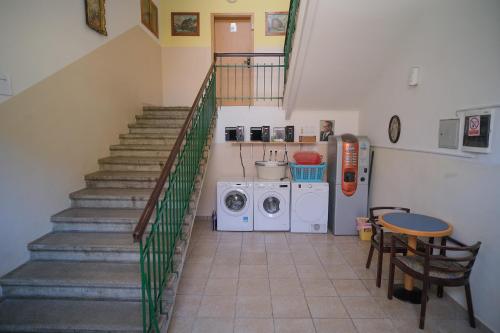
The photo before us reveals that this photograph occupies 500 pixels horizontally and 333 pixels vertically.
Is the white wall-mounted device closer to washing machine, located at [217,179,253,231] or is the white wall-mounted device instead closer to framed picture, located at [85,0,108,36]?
washing machine, located at [217,179,253,231]

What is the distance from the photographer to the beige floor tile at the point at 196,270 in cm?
304

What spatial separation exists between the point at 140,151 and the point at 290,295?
281 cm

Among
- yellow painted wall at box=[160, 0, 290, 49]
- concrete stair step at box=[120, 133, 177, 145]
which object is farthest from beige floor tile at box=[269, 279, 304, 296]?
yellow painted wall at box=[160, 0, 290, 49]

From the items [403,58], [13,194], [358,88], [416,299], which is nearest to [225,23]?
[358,88]

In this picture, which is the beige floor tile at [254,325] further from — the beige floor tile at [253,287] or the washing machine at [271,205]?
the washing machine at [271,205]

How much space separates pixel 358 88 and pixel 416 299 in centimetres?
294

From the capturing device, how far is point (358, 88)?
420 centimetres

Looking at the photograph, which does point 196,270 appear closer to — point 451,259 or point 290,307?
point 290,307

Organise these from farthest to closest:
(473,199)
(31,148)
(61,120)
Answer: (61,120)
(31,148)
(473,199)

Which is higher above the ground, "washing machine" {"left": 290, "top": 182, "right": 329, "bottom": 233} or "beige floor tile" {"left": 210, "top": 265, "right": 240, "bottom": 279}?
"washing machine" {"left": 290, "top": 182, "right": 329, "bottom": 233}

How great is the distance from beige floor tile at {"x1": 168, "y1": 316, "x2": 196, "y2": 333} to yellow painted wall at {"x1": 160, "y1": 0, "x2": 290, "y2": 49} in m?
4.97

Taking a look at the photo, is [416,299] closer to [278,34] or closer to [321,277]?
[321,277]

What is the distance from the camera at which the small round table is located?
7.74 feet

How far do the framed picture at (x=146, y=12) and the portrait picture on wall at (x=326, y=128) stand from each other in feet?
11.9
